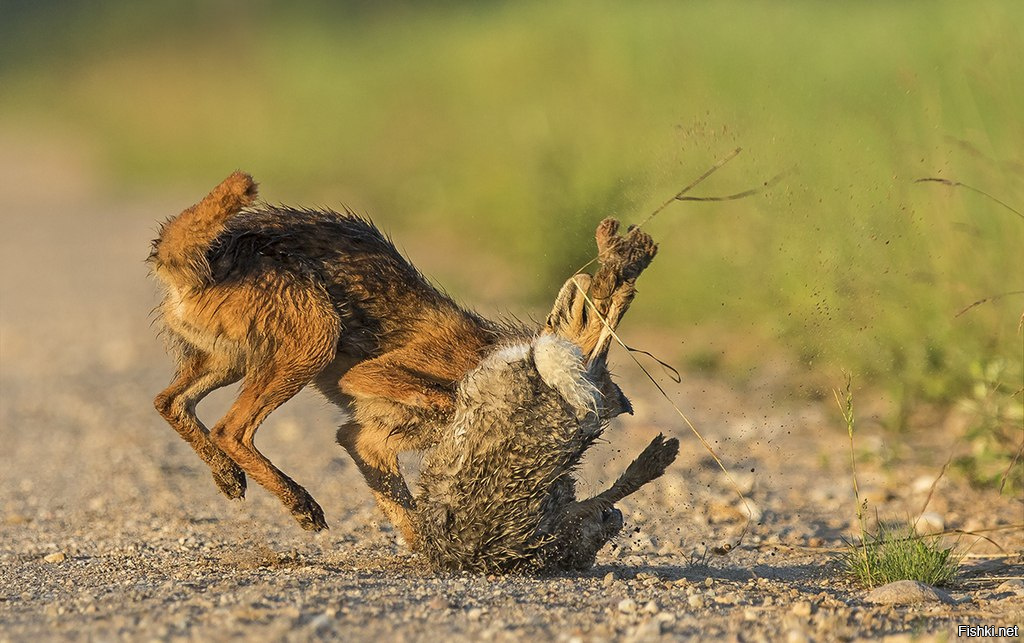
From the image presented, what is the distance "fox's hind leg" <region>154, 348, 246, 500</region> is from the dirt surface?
0.90ft

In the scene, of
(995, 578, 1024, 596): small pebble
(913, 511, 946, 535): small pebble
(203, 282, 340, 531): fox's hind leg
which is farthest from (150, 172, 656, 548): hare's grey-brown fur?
(913, 511, 946, 535): small pebble

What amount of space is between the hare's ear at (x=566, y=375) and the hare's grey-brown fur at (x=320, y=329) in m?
0.25

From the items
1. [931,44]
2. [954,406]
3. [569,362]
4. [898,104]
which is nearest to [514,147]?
[931,44]

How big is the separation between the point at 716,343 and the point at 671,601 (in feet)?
16.8

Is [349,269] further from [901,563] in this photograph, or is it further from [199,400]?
[901,563]

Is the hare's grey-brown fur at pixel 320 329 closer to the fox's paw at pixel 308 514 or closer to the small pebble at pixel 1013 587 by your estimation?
the fox's paw at pixel 308 514

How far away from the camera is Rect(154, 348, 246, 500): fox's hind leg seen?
227 inches

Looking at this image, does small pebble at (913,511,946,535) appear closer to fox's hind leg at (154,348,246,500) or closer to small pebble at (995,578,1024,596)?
small pebble at (995,578,1024,596)

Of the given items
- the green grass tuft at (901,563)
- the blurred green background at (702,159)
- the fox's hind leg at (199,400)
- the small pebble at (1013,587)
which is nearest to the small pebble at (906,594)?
the green grass tuft at (901,563)

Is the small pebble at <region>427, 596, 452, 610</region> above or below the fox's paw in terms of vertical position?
below

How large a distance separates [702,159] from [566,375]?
9.52ft

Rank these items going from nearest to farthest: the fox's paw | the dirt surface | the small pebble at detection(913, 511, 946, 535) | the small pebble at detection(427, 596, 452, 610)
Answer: the dirt surface
the small pebble at detection(427, 596, 452, 610)
the fox's paw
the small pebble at detection(913, 511, 946, 535)

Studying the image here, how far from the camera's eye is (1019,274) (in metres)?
7.30

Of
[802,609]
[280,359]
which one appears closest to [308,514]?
[280,359]
